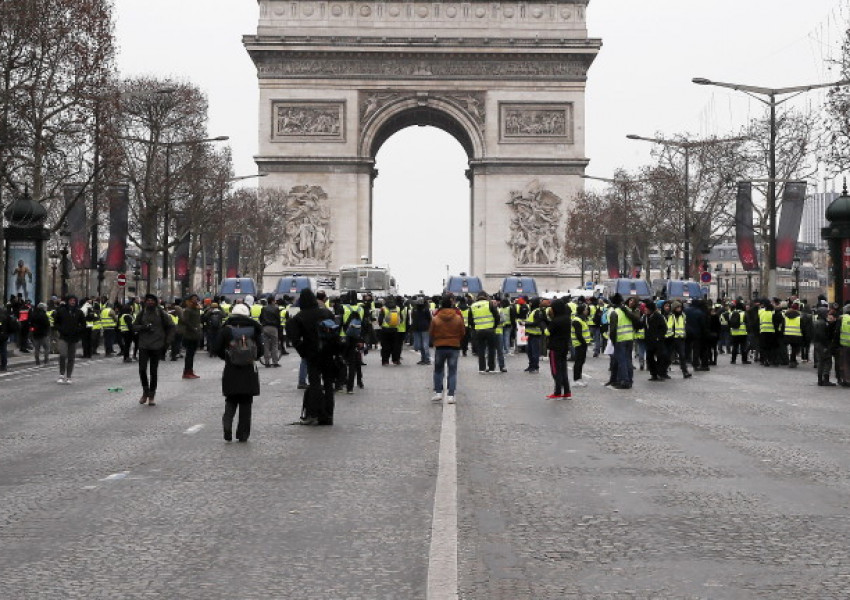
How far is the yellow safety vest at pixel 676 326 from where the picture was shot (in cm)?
3538

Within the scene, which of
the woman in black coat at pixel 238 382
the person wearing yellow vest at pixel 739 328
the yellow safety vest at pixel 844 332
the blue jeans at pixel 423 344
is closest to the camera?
the woman in black coat at pixel 238 382

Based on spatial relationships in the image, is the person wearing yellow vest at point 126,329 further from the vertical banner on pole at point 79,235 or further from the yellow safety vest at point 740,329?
the yellow safety vest at point 740,329

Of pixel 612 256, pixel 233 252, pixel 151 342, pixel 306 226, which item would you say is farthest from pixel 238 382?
pixel 233 252

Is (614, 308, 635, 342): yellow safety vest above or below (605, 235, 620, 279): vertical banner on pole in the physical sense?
below

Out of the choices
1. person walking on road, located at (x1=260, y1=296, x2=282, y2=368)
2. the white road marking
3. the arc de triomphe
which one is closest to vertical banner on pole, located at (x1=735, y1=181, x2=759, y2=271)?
the arc de triomphe

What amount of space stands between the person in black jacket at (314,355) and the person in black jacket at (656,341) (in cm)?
1394

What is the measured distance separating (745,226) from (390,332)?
874 inches

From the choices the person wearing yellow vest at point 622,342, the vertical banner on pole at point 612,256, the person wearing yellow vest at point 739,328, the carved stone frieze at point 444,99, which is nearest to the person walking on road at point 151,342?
the person wearing yellow vest at point 622,342

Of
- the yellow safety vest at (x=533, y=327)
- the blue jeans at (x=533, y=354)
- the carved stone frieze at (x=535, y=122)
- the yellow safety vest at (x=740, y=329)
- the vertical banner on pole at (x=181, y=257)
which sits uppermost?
the carved stone frieze at (x=535, y=122)

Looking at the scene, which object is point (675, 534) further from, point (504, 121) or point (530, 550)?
point (504, 121)

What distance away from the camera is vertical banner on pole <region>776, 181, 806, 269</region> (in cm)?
5175

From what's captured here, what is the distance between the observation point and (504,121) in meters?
79.9

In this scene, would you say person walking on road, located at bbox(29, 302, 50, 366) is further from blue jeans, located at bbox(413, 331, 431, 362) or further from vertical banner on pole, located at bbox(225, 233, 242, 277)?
vertical banner on pole, located at bbox(225, 233, 242, 277)

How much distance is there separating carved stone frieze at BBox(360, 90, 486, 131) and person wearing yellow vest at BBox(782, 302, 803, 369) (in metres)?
39.7
